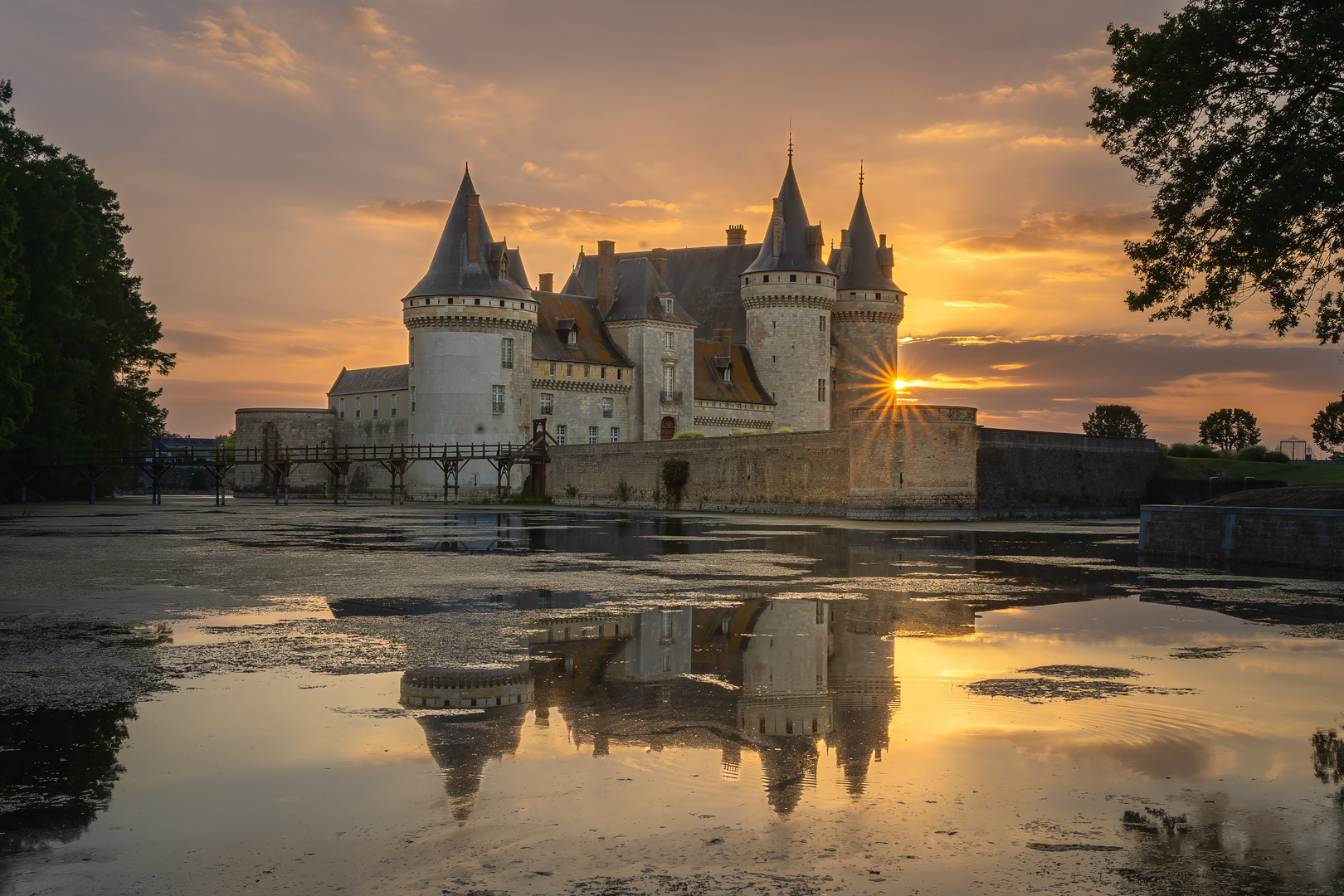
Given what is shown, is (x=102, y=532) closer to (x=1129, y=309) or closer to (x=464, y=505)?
(x=1129, y=309)

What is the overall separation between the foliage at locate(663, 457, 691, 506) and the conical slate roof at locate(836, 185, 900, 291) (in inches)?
1069

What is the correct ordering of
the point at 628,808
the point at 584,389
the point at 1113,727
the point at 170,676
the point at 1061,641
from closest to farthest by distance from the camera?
the point at 628,808, the point at 1113,727, the point at 170,676, the point at 1061,641, the point at 584,389

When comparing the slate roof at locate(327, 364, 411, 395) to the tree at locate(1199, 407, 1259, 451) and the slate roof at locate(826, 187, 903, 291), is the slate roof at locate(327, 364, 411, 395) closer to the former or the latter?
the slate roof at locate(826, 187, 903, 291)

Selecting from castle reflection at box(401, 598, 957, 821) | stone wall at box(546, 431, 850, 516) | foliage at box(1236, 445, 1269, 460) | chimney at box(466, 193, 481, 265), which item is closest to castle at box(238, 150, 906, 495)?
chimney at box(466, 193, 481, 265)

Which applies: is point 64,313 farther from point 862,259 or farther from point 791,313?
point 862,259

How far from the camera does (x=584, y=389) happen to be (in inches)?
2477

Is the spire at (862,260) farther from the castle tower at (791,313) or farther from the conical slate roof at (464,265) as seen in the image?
the conical slate roof at (464,265)

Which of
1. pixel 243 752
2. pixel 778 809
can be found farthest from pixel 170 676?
pixel 778 809

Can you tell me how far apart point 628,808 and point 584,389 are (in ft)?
191

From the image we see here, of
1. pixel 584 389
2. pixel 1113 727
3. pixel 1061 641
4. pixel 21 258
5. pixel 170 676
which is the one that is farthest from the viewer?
pixel 584 389

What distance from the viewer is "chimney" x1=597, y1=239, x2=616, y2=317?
66.6 m

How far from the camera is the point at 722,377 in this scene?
222 ft

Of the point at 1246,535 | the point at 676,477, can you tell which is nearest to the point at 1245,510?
the point at 1246,535

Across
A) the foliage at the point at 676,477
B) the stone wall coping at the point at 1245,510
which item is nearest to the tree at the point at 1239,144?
the stone wall coping at the point at 1245,510
